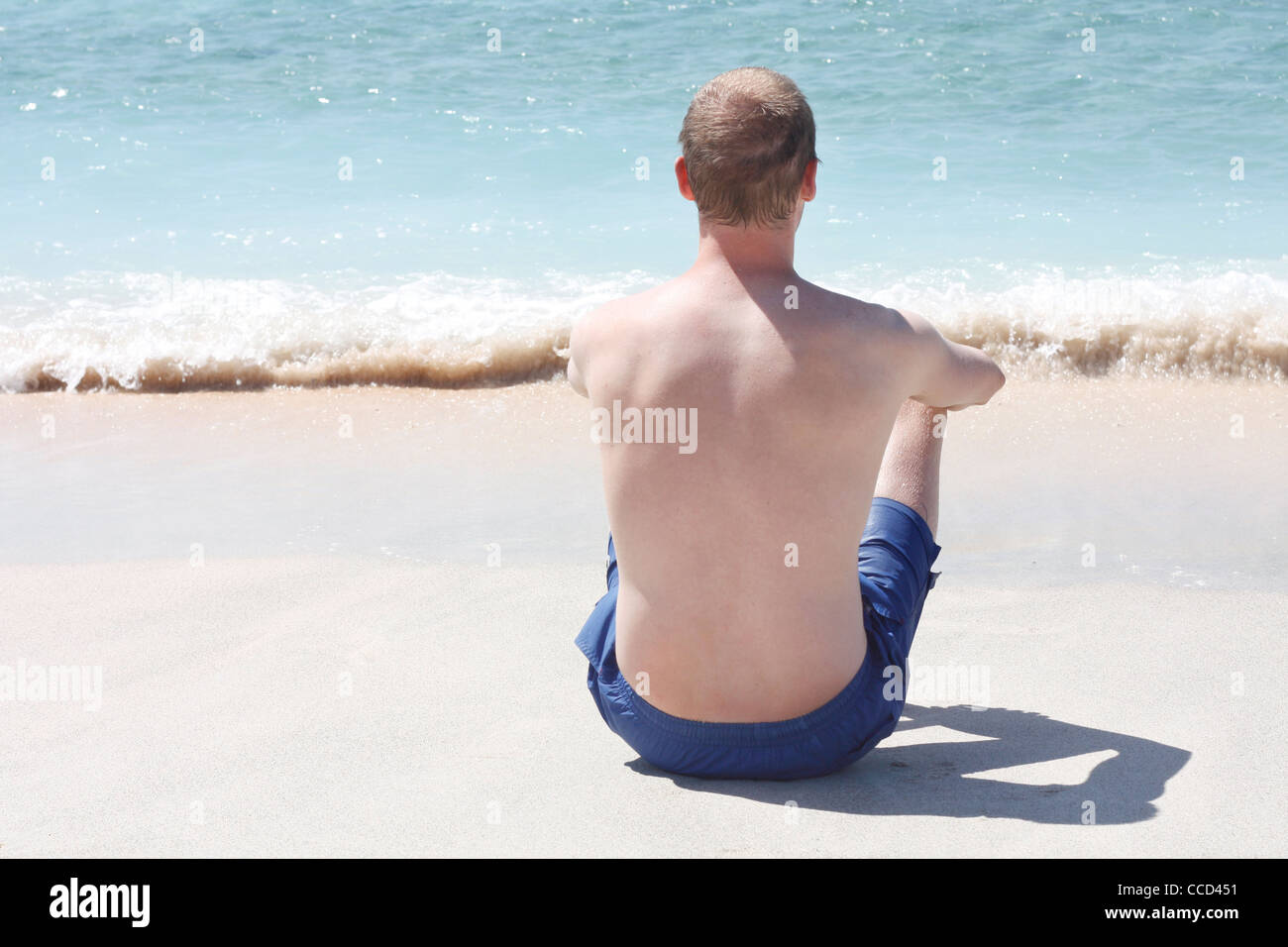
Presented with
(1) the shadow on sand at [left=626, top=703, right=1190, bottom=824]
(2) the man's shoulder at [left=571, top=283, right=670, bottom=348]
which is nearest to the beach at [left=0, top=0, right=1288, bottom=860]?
(1) the shadow on sand at [left=626, top=703, right=1190, bottom=824]

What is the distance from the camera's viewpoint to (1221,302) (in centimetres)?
553

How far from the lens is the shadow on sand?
2074 millimetres

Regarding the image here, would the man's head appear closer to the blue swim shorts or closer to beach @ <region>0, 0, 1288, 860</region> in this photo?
beach @ <region>0, 0, 1288, 860</region>

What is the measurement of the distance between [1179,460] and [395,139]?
21.9ft

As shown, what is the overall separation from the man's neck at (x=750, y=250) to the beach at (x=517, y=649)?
0.92 m

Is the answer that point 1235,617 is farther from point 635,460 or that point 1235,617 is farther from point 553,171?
point 553,171

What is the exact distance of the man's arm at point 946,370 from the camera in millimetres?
2018

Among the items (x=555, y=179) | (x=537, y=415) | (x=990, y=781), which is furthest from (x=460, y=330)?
(x=990, y=781)

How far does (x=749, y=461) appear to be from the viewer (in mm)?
1936

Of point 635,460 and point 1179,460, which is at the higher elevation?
point 635,460

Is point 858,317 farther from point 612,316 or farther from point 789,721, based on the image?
point 789,721

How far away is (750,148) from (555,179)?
655 cm

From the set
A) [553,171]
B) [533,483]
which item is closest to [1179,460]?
[533,483]

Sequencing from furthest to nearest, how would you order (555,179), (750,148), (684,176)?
(555,179), (684,176), (750,148)
